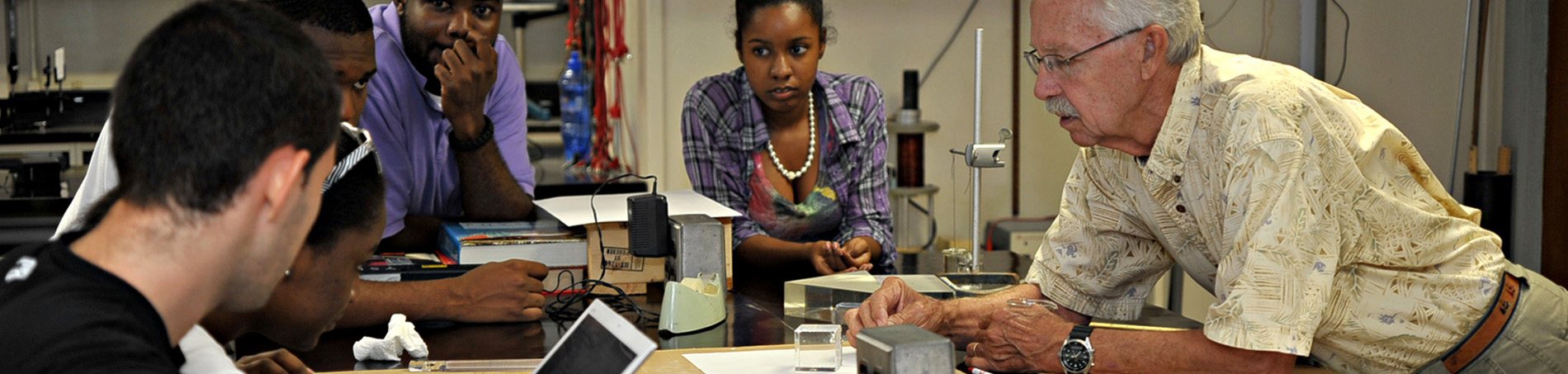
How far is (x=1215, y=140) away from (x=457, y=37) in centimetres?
145

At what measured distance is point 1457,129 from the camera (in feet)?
9.23

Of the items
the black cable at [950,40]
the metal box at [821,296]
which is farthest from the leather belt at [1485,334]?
the black cable at [950,40]

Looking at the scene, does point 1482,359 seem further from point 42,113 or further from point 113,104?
point 42,113

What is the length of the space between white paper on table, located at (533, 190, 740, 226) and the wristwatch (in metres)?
0.70

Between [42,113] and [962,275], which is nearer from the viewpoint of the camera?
[962,275]

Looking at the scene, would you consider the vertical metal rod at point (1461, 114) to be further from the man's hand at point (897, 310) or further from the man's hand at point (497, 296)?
the man's hand at point (497, 296)

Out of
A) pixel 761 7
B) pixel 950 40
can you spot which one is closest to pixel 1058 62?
pixel 761 7

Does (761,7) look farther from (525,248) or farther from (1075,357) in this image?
(1075,357)

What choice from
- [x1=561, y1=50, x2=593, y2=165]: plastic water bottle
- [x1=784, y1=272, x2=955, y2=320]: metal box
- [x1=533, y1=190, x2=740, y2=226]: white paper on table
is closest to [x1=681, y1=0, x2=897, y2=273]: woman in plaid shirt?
[x1=533, y1=190, x2=740, y2=226]: white paper on table

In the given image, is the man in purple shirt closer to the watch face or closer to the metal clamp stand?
the metal clamp stand

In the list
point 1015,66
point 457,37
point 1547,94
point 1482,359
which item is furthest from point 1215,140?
point 1015,66

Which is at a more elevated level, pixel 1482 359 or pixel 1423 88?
pixel 1423 88

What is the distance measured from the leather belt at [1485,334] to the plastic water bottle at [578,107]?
3237 mm

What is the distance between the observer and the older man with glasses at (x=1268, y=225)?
1.30 metres
